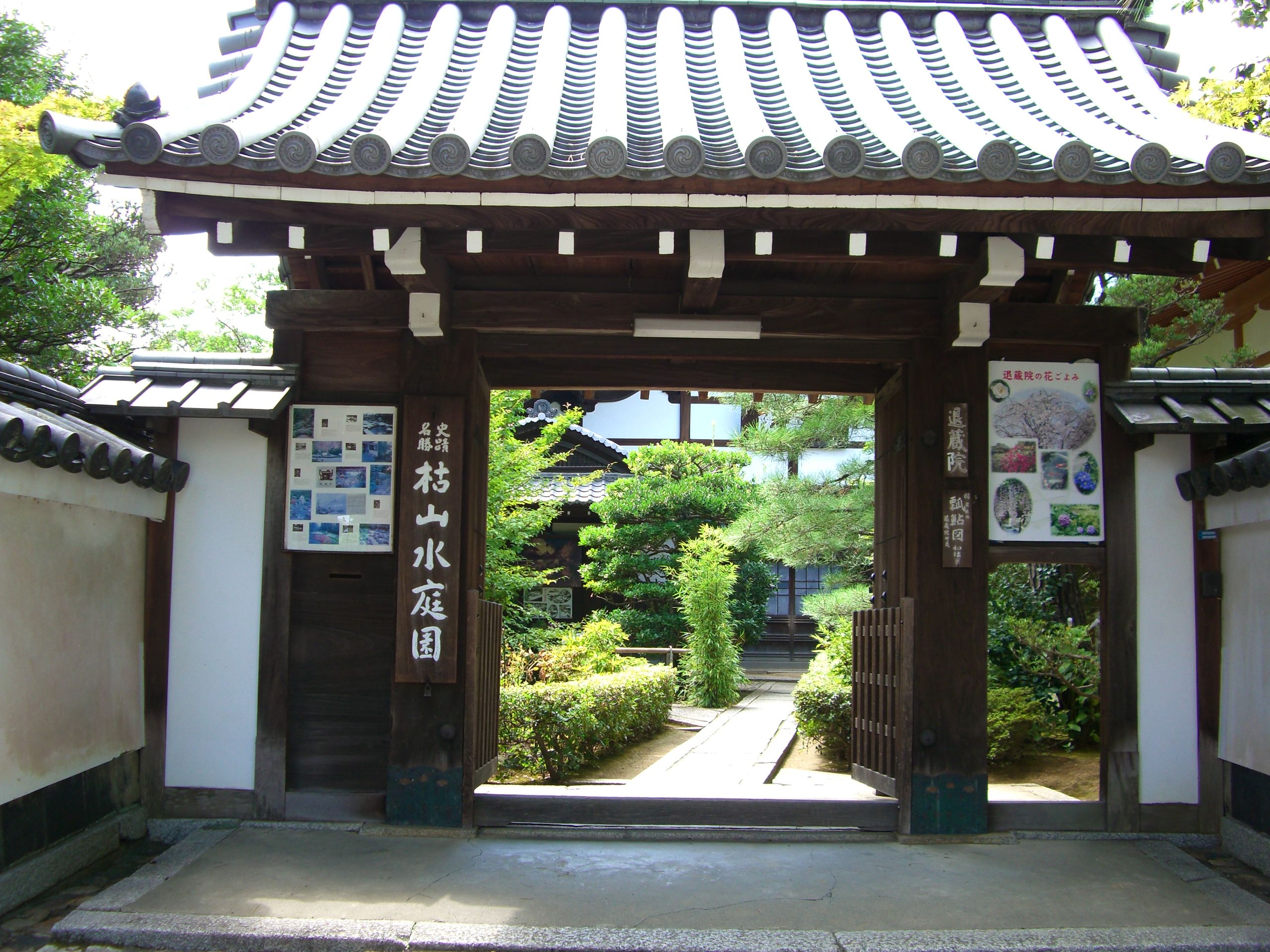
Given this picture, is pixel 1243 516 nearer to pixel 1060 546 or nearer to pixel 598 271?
pixel 1060 546

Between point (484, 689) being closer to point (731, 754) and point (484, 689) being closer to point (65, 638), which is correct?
point (65, 638)

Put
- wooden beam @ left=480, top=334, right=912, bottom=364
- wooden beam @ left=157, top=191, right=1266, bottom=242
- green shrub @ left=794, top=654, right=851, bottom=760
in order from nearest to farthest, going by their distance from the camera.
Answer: wooden beam @ left=157, top=191, right=1266, bottom=242
wooden beam @ left=480, top=334, right=912, bottom=364
green shrub @ left=794, top=654, right=851, bottom=760

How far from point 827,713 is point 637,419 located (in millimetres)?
13285

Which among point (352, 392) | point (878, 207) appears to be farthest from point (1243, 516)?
point (352, 392)

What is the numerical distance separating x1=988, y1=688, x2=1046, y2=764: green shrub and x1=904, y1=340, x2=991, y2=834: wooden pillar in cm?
292

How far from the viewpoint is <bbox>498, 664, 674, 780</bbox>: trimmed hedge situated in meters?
8.64

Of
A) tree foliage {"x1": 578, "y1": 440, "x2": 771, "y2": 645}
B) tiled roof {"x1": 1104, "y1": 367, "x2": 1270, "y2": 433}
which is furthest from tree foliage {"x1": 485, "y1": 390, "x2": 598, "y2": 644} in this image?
tiled roof {"x1": 1104, "y1": 367, "x2": 1270, "y2": 433}

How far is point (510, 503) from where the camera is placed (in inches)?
476

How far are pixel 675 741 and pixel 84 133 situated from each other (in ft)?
29.0

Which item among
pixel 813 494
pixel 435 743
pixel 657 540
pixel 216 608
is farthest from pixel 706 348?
pixel 657 540

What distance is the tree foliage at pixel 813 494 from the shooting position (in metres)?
12.0

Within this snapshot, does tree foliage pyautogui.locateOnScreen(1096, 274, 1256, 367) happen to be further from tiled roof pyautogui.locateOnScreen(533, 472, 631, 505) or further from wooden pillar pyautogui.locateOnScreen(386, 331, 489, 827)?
tiled roof pyautogui.locateOnScreen(533, 472, 631, 505)

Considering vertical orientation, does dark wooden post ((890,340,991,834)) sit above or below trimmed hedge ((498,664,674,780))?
above

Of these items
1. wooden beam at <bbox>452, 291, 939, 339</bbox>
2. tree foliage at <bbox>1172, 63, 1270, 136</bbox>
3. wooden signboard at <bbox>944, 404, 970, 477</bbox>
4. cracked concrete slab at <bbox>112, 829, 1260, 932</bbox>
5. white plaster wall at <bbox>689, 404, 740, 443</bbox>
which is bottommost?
cracked concrete slab at <bbox>112, 829, 1260, 932</bbox>
